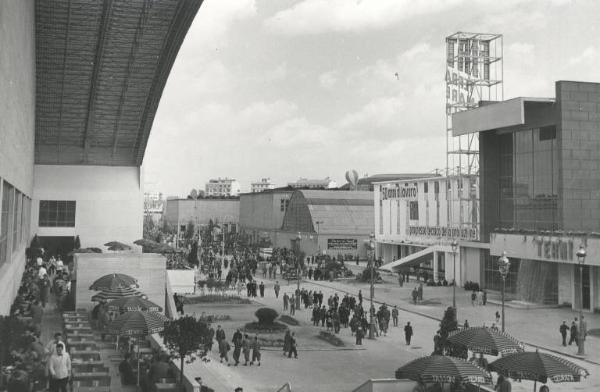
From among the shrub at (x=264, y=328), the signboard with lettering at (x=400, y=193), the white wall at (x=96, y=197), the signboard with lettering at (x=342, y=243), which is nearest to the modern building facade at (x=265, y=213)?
the signboard with lettering at (x=342, y=243)

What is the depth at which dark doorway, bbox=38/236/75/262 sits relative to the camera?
60.2 meters

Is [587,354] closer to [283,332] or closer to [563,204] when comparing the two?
[283,332]

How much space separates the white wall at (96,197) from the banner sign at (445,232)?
2695cm

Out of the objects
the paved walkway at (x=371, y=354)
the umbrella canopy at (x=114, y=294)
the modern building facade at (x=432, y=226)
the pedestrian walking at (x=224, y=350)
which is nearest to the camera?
the paved walkway at (x=371, y=354)

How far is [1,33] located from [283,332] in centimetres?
1796

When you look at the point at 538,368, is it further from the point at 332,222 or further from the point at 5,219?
the point at 332,222

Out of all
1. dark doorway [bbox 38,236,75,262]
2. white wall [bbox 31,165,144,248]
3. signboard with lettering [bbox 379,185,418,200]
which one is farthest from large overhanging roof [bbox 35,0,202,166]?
signboard with lettering [bbox 379,185,418,200]

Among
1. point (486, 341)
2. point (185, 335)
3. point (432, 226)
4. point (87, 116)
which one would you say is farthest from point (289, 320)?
point (87, 116)

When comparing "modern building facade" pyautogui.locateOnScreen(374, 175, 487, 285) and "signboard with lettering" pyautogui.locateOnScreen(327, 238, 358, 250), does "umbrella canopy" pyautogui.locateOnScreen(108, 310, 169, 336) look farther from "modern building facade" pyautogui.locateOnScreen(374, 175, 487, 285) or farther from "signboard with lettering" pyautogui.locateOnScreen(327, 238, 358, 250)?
"signboard with lettering" pyautogui.locateOnScreen(327, 238, 358, 250)

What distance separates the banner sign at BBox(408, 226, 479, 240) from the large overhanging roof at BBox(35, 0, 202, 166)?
26.7 m

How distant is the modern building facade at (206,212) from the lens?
493ft

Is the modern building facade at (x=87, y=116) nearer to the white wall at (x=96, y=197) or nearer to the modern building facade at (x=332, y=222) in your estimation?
the white wall at (x=96, y=197)

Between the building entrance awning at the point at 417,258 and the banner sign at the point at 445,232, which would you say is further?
the building entrance awning at the point at 417,258

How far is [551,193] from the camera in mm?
43281
